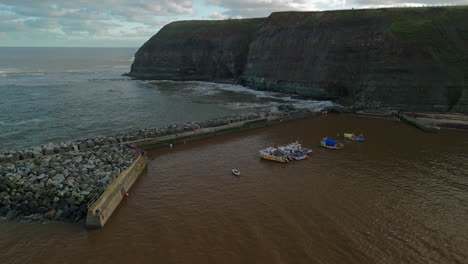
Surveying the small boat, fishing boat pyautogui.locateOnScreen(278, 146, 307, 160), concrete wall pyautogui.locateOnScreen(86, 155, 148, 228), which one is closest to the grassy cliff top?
the small boat

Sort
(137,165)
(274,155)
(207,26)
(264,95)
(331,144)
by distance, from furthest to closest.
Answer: (207,26), (264,95), (331,144), (274,155), (137,165)

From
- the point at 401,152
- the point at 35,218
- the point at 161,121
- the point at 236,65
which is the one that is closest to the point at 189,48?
the point at 236,65


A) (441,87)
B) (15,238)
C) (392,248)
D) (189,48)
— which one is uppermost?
(189,48)

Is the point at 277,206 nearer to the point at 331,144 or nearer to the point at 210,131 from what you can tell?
the point at 331,144

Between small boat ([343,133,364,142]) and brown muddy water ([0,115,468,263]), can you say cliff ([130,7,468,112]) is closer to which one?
small boat ([343,133,364,142])

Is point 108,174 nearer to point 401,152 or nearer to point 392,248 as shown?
point 392,248

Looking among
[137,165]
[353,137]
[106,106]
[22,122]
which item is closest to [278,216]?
[137,165]

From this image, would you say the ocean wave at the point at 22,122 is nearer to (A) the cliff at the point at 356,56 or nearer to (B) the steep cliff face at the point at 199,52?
(A) the cliff at the point at 356,56
